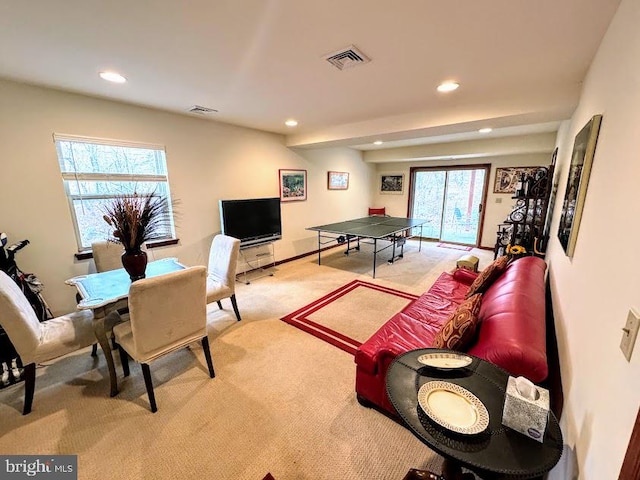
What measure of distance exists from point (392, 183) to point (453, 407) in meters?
7.24

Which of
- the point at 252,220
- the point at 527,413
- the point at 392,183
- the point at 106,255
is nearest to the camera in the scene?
the point at 527,413

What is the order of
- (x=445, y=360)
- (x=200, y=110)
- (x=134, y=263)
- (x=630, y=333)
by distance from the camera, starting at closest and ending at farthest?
1. (x=630, y=333)
2. (x=445, y=360)
3. (x=134, y=263)
4. (x=200, y=110)

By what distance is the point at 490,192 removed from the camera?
6.14m

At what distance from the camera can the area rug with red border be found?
2689mm

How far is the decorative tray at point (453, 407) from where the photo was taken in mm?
909

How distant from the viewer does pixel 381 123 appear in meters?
3.50

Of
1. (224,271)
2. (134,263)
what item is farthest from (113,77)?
(224,271)

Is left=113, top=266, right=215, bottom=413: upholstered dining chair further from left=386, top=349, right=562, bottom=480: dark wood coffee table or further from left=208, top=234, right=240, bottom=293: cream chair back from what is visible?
left=386, top=349, right=562, bottom=480: dark wood coffee table

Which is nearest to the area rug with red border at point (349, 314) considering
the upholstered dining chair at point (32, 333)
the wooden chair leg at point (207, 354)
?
the wooden chair leg at point (207, 354)

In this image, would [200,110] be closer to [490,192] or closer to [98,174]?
[98,174]

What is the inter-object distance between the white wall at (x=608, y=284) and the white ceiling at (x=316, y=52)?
1.56ft

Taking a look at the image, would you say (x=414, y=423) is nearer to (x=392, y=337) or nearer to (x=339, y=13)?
(x=392, y=337)

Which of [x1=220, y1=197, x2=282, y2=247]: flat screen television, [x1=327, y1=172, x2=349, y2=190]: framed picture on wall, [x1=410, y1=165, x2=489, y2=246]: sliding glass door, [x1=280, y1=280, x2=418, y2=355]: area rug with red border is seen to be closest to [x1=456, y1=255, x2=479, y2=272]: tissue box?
[x1=280, y1=280, x2=418, y2=355]: area rug with red border

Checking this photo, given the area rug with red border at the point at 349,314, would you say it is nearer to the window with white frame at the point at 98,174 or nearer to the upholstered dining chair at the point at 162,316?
the upholstered dining chair at the point at 162,316
